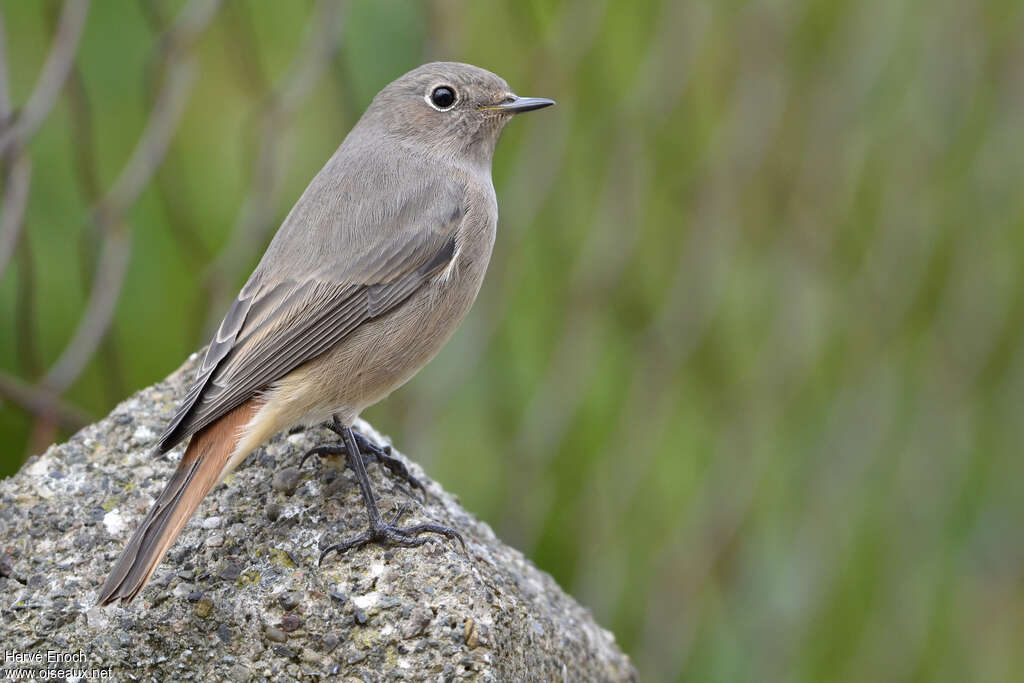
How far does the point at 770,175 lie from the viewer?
5316 mm

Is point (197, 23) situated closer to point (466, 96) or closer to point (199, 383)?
point (466, 96)

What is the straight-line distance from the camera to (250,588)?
6.87ft

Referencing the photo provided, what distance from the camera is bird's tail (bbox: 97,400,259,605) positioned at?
1.96 metres

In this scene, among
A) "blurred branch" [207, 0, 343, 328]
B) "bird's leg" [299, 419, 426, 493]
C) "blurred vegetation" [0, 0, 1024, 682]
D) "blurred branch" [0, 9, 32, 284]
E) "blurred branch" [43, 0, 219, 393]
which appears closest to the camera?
"bird's leg" [299, 419, 426, 493]

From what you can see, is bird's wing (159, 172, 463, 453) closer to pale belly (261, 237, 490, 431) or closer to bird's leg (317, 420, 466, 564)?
pale belly (261, 237, 490, 431)

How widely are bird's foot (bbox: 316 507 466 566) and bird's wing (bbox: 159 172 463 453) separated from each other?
360 mm

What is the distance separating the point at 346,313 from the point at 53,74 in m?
1.01

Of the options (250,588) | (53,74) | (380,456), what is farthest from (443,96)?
(250,588)

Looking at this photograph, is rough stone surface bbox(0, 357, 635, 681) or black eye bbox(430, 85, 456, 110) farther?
black eye bbox(430, 85, 456, 110)

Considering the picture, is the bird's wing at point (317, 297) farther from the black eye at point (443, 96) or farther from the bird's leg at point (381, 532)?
the black eye at point (443, 96)

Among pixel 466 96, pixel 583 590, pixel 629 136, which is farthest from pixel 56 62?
pixel 583 590

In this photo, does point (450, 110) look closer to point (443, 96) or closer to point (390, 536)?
point (443, 96)

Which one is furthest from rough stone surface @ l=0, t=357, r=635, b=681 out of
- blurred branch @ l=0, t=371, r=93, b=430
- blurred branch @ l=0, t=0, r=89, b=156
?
blurred branch @ l=0, t=0, r=89, b=156

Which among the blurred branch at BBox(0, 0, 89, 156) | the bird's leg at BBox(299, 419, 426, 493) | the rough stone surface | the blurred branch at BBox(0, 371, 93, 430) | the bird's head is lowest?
the blurred branch at BBox(0, 371, 93, 430)
